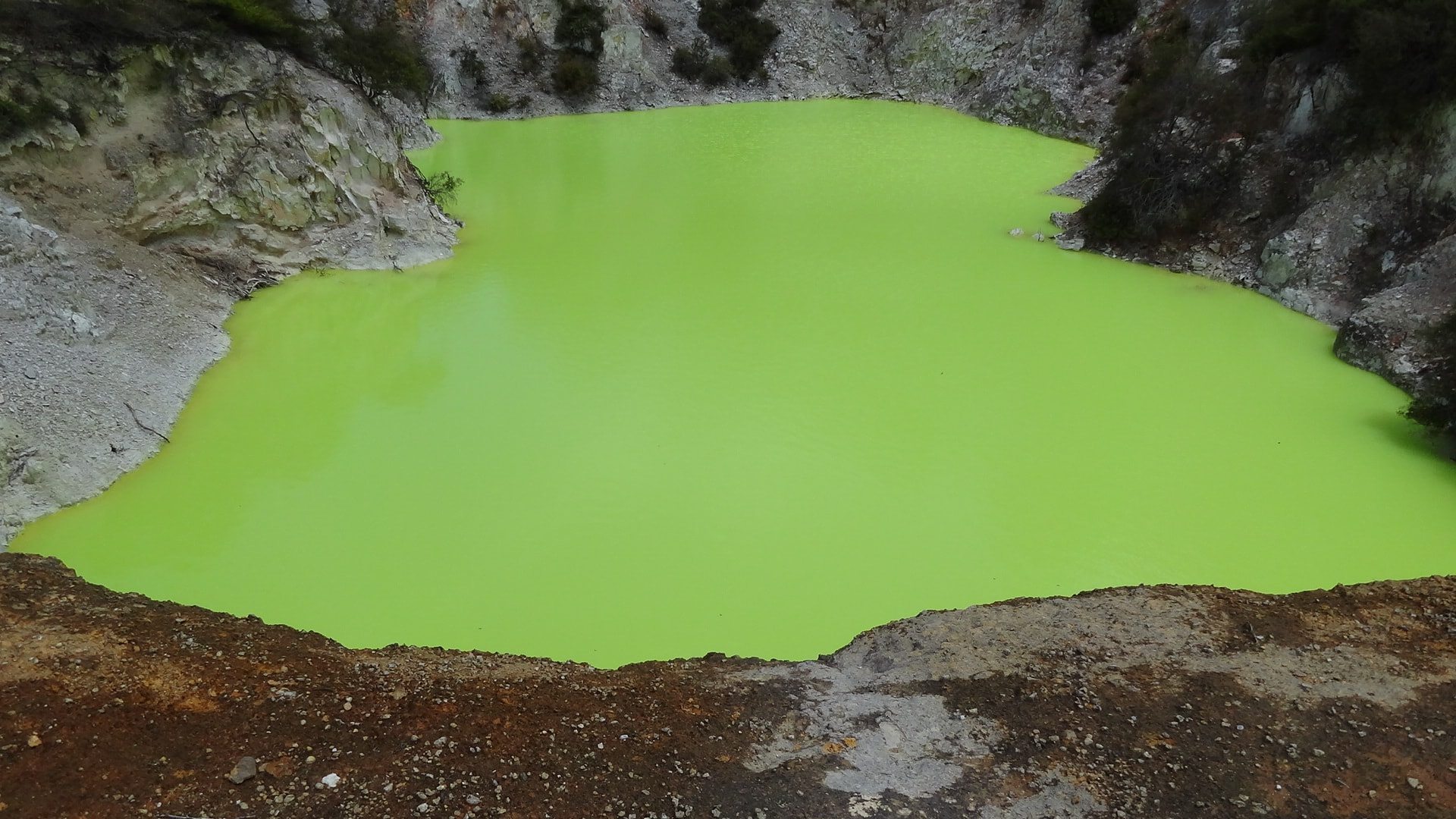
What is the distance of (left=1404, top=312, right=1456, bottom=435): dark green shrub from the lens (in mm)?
9148

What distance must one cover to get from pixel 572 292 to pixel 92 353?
614 cm

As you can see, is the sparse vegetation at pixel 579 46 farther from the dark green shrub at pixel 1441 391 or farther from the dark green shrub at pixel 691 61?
the dark green shrub at pixel 1441 391

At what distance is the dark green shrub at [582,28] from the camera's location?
2970cm

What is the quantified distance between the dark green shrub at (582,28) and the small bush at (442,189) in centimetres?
1312

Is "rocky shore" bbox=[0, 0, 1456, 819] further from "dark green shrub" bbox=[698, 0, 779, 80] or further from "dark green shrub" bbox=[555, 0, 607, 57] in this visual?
"dark green shrub" bbox=[698, 0, 779, 80]

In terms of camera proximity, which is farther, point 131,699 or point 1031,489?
point 1031,489

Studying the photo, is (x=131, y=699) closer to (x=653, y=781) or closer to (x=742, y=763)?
(x=653, y=781)

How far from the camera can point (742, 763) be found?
16.1 feet

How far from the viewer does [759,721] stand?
532 centimetres

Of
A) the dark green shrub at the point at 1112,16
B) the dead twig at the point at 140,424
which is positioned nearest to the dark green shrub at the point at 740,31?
the dark green shrub at the point at 1112,16

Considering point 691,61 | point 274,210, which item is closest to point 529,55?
point 691,61

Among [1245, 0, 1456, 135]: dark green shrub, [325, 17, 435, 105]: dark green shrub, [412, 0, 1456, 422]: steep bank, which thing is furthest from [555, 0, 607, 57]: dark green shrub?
[1245, 0, 1456, 135]: dark green shrub

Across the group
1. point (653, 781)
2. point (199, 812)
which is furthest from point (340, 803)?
point (653, 781)

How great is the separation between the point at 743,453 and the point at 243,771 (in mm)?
5513
